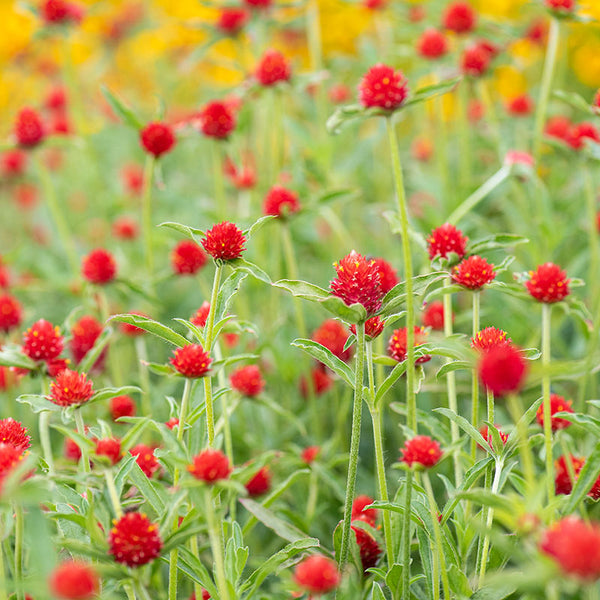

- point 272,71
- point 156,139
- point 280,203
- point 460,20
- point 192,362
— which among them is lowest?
point 192,362

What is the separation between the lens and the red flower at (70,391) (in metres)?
1.19

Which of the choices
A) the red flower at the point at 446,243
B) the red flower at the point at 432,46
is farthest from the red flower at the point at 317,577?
the red flower at the point at 432,46

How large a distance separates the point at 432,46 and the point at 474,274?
4.53ft

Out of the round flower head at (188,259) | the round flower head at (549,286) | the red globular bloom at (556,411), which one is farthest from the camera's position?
the round flower head at (188,259)

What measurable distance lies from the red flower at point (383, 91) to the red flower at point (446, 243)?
297 millimetres

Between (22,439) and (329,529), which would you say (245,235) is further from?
(329,529)

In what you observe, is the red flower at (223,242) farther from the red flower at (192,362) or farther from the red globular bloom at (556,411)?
the red globular bloom at (556,411)

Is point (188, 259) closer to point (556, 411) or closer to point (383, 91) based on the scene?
point (383, 91)

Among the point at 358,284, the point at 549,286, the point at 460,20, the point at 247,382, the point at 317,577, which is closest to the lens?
the point at 317,577

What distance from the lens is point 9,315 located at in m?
1.81

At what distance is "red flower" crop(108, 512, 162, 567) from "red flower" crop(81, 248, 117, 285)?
0.99m

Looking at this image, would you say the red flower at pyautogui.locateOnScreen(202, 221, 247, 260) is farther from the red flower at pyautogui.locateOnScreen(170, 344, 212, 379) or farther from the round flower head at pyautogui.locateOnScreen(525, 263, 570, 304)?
the round flower head at pyautogui.locateOnScreen(525, 263, 570, 304)

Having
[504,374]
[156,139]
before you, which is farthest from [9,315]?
[504,374]

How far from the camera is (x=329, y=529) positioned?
67.7 inches
